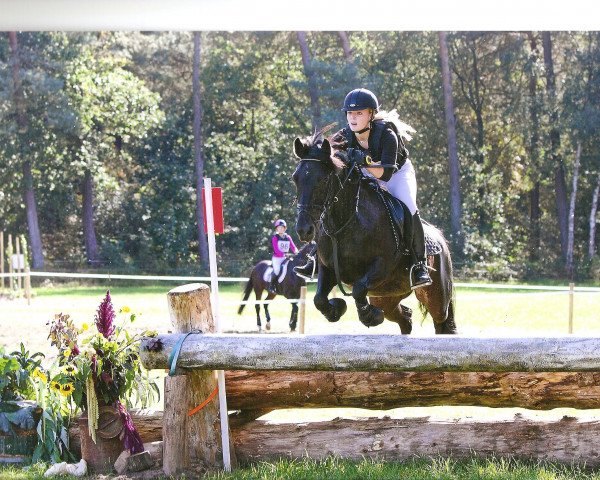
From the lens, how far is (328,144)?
5340 millimetres

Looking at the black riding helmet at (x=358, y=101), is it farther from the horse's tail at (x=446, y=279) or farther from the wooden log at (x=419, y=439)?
the wooden log at (x=419, y=439)

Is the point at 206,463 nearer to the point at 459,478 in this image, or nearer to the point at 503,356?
the point at 459,478

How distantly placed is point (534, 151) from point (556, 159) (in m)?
0.79

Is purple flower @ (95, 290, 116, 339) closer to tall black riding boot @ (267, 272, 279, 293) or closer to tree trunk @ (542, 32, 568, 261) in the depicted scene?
tall black riding boot @ (267, 272, 279, 293)

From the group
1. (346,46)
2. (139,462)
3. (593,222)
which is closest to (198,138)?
(346,46)

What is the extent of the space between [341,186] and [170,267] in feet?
82.8

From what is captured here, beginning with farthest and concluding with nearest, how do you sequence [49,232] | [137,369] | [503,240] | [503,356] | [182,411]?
1. [49,232]
2. [503,240]
3. [137,369]
4. [182,411]
5. [503,356]

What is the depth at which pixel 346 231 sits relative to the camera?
550 cm

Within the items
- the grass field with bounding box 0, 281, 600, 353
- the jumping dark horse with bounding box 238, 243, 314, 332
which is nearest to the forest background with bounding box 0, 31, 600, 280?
the grass field with bounding box 0, 281, 600, 353

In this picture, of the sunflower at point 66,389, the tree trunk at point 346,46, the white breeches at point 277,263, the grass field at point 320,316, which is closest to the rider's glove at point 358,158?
the sunflower at point 66,389

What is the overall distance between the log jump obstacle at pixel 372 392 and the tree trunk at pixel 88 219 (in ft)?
87.9

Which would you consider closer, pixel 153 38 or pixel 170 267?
pixel 170 267

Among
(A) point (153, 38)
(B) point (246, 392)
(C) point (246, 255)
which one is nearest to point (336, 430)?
(B) point (246, 392)

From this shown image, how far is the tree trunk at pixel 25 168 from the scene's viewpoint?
29109 millimetres
